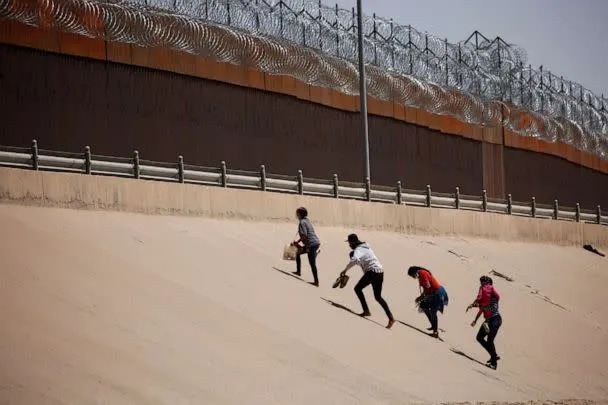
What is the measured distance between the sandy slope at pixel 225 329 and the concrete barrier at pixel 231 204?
0.38 metres

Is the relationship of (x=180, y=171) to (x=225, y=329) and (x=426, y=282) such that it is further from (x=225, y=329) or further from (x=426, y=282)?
(x=225, y=329)

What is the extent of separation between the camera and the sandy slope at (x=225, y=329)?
49.5 feet

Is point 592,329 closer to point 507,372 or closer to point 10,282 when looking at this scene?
point 507,372

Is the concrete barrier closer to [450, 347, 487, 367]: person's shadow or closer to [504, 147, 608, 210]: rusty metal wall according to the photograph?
[450, 347, 487, 367]: person's shadow

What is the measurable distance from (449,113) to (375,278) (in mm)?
21018

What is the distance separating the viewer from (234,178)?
93.8 ft

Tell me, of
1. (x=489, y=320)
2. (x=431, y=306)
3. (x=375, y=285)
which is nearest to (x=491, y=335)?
(x=489, y=320)

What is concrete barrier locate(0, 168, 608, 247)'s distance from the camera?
2341cm

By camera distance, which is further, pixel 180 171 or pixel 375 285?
pixel 180 171

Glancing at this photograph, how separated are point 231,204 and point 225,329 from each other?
361 inches

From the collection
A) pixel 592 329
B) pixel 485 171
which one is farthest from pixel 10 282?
pixel 485 171

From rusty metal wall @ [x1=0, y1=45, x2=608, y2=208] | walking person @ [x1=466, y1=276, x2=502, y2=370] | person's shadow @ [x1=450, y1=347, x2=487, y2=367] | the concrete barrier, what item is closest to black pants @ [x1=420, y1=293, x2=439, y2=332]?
person's shadow @ [x1=450, y1=347, x2=487, y2=367]

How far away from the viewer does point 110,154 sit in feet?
104

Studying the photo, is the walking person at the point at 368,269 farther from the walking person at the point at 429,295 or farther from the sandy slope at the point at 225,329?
the walking person at the point at 429,295
